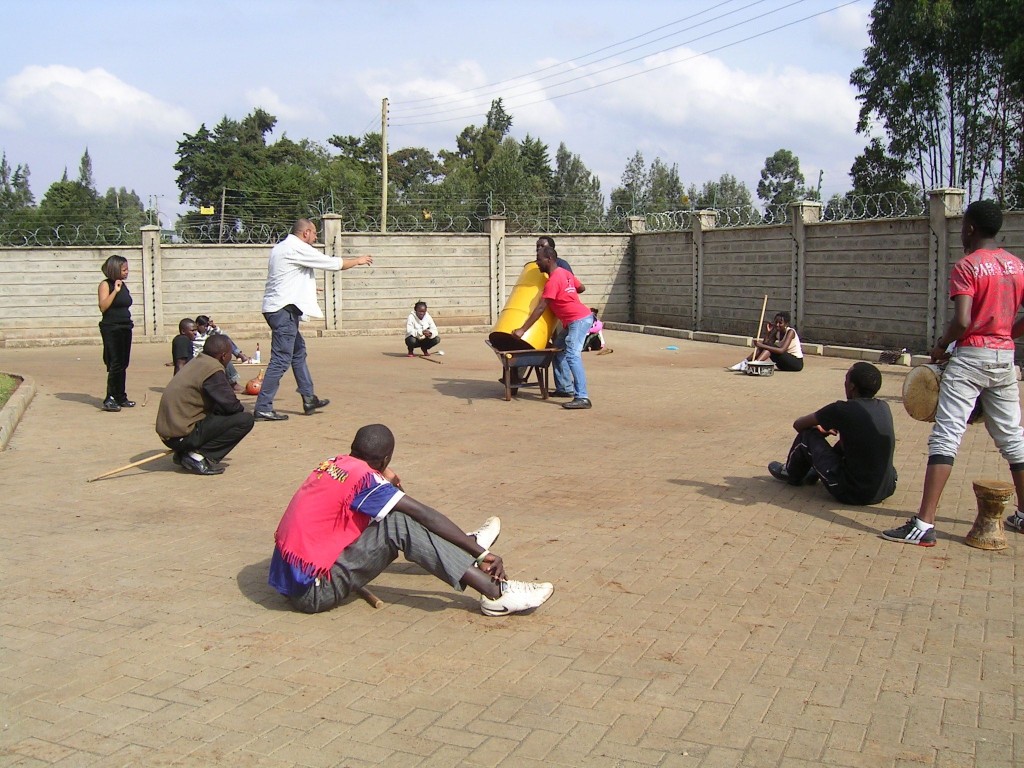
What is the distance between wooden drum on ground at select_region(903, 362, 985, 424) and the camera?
228 inches

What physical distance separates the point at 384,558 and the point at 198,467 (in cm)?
344

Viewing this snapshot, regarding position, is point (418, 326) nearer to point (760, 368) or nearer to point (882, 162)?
point (760, 368)

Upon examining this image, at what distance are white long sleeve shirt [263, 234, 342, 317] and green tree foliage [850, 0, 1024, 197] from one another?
21.8 m

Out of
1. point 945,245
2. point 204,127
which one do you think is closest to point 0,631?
point 945,245

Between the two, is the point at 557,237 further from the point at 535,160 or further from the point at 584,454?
the point at 535,160

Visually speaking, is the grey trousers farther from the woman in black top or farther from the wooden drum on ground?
the woman in black top

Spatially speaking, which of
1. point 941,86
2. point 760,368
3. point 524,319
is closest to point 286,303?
point 524,319

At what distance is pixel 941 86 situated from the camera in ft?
93.4

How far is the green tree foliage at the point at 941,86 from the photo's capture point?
83.9 feet

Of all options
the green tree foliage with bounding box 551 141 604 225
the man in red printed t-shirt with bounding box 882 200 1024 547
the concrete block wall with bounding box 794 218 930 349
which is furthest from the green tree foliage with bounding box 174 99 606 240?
the man in red printed t-shirt with bounding box 882 200 1024 547

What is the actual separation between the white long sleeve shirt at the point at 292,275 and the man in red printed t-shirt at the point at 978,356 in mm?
6173

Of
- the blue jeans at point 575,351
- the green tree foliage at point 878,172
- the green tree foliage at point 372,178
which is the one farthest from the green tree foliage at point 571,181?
the blue jeans at point 575,351

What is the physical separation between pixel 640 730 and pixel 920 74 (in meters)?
29.4

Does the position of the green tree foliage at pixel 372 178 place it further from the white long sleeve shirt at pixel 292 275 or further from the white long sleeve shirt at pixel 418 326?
the white long sleeve shirt at pixel 292 275
